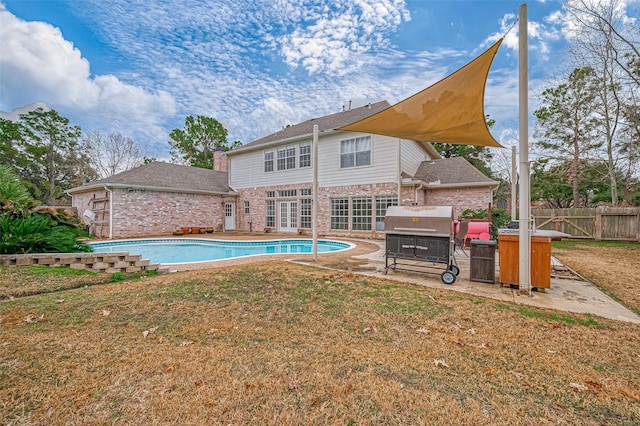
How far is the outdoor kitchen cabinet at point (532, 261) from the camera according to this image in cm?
438

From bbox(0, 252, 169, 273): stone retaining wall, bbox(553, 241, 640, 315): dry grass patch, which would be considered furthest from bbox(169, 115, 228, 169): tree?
bbox(553, 241, 640, 315): dry grass patch

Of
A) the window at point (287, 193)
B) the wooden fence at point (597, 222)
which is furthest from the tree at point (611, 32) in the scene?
the window at point (287, 193)

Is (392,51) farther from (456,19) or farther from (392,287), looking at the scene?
(392,287)

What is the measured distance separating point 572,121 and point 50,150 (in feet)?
143

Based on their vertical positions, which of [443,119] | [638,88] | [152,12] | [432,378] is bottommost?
[432,378]

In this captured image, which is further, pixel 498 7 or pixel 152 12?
pixel 152 12

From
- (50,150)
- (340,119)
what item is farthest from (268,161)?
(50,150)

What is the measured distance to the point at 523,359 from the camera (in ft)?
8.10

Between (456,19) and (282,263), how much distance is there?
1025 cm

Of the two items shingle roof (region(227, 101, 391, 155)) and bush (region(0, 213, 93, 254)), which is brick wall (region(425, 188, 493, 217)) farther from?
bush (region(0, 213, 93, 254))

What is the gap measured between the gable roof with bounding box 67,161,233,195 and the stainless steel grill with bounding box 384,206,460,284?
14217mm

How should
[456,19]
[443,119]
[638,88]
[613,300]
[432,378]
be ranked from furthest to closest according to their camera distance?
[638,88] → [456,19] → [443,119] → [613,300] → [432,378]

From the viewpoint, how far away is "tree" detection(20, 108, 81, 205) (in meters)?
25.7

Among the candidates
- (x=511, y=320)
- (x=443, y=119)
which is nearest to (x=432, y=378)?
(x=511, y=320)
